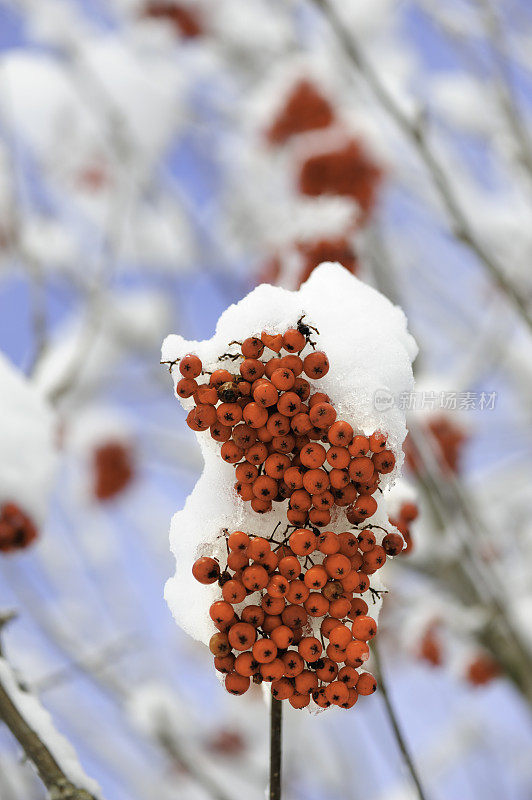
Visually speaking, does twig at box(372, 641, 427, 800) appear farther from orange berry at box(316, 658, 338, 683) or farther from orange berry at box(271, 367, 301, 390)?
orange berry at box(271, 367, 301, 390)

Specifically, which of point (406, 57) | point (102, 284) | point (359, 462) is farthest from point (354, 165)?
point (406, 57)

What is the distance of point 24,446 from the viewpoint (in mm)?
1089

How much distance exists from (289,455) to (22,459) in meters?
0.61

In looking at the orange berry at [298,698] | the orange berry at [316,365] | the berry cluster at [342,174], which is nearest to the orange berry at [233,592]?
the orange berry at [298,698]

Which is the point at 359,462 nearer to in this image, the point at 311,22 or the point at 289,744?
the point at 289,744

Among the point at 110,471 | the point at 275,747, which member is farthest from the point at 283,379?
the point at 110,471

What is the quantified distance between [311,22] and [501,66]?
9.95 ft

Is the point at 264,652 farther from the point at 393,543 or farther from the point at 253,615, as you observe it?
the point at 393,543

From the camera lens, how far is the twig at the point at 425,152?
1.31m

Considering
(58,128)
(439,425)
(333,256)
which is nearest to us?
(333,256)

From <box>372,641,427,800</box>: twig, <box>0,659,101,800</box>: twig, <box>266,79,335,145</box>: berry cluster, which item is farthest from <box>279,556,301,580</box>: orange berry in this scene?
<box>266,79,335,145</box>: berry cluster

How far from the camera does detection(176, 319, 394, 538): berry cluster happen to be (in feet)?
1.96

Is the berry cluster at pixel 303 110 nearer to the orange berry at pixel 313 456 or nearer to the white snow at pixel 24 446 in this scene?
the white snow at pixel 24 446

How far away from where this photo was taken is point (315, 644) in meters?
0.60
